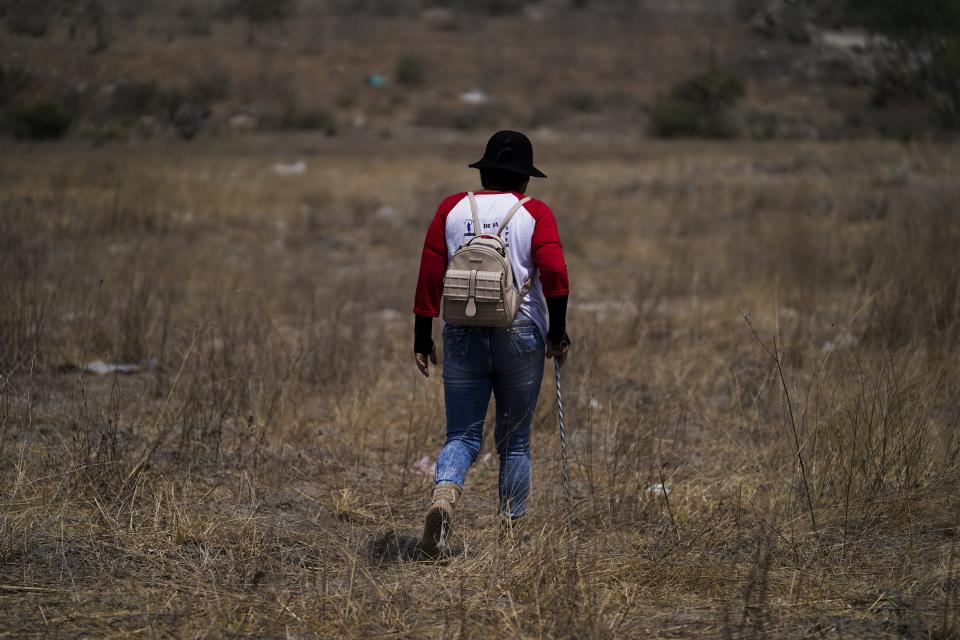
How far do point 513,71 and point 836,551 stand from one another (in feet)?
118

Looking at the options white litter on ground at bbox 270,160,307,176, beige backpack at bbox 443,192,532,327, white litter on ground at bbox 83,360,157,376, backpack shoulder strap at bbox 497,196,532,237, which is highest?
backpack shoulder strap at bbox 497,196,532,237

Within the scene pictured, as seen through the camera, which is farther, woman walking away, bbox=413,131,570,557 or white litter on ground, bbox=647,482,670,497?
white litter on ground, bbox=647,482,670,497

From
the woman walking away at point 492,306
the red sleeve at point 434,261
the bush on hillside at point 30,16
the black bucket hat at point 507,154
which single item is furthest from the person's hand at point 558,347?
the bush on hillside at point 30,16

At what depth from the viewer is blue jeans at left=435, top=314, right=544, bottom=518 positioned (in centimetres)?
354

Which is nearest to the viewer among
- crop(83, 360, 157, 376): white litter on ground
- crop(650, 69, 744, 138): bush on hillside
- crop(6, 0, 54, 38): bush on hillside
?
A: crop(83, 360, 157, 376): white litter on ground

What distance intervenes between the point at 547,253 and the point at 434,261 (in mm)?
397

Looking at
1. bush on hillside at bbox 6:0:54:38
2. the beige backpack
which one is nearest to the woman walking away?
the beige backpack

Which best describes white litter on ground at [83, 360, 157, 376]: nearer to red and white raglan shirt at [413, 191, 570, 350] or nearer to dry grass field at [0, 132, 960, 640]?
dry grass field at [0, 132, 960, 640]

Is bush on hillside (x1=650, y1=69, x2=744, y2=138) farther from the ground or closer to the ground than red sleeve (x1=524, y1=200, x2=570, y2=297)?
closer to the ground

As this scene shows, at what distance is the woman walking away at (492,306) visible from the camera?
3.39 m

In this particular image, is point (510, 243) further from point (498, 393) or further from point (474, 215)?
point (498, 393)

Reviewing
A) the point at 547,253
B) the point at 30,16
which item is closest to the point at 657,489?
the point at 547,253

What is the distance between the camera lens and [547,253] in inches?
136

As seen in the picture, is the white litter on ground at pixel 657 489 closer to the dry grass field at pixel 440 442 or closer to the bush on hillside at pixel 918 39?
the dry grass field at pixel 440 442
